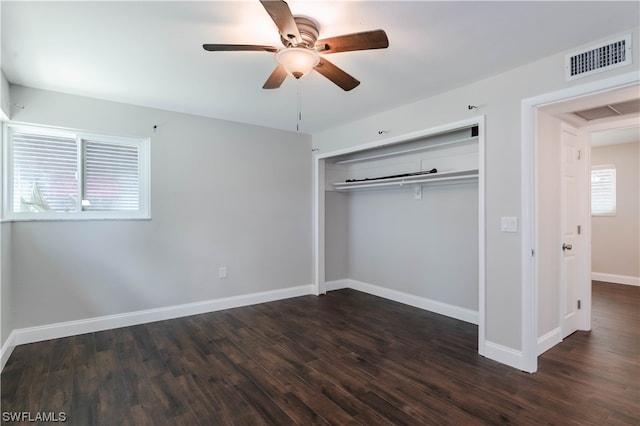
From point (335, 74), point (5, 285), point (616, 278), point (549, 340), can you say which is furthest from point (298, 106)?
point (616, 278)

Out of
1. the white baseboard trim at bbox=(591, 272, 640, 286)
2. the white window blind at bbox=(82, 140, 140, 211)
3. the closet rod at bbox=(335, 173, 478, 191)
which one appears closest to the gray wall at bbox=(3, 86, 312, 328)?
the white window blind at bbox=(82, 140, 140, 211)

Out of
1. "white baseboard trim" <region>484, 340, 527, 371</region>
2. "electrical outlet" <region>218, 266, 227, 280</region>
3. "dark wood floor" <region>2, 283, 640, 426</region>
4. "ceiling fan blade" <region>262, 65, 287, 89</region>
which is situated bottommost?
"dark wood floor" <region>2, 283, 640, 426</region>

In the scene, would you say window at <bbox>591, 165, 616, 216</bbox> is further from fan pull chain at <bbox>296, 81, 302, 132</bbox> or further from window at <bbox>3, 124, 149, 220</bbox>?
window at <bbox>3, 124, 149, 220</bbox>

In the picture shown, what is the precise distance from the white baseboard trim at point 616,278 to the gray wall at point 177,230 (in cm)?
564

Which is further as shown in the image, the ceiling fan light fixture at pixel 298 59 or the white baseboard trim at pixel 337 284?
the white baseboard trim at pixel 337 284

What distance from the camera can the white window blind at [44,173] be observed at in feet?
10.5

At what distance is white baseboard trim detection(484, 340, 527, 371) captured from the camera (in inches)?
104

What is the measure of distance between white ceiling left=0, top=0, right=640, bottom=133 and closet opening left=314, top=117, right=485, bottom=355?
0.78 metres

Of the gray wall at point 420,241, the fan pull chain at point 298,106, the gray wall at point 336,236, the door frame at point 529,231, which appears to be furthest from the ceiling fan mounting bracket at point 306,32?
the gray wall at point 336,236

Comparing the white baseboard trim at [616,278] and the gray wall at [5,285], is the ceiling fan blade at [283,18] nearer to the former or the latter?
the gray wall at [5,285]

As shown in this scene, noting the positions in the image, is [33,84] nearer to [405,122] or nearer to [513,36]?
[405,122]

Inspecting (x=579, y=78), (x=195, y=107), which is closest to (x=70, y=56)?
(x=195, y=107)

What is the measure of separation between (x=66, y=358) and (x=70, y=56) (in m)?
2.60

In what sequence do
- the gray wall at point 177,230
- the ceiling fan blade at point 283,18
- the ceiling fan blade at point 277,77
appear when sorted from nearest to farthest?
the ceiling fan blade at point 283,18
the ceiling fan blade at point 277,77
the gray wall at point 177,230
